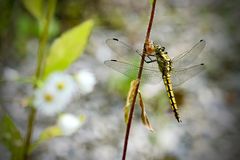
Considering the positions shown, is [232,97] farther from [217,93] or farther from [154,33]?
[154,33]

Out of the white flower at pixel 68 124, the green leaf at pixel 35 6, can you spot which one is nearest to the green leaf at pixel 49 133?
the white flower at pixel 68 124

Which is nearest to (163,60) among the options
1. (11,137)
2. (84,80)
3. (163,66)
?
(163,66)

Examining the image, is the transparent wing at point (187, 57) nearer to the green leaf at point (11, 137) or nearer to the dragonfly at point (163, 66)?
the dragonfly at point (163, 66)

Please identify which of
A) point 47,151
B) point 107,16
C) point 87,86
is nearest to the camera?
point 87,86

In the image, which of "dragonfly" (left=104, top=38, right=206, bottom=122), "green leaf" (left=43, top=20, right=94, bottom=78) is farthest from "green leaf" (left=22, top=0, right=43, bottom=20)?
"dragonfly" (left=104, top=38, right=206, bottom=122)

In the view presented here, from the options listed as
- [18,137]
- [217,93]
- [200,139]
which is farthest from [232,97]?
[18,137]

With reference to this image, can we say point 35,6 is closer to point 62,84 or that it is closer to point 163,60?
point 62,84
